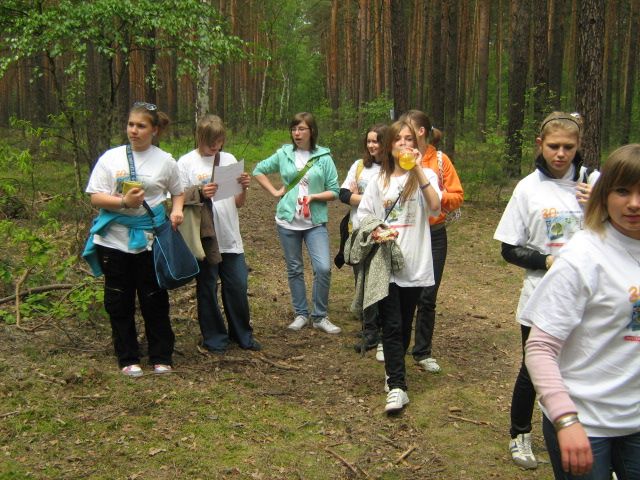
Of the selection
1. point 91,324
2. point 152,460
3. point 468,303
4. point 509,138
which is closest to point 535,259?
point 152,460

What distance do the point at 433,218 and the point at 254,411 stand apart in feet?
6.48

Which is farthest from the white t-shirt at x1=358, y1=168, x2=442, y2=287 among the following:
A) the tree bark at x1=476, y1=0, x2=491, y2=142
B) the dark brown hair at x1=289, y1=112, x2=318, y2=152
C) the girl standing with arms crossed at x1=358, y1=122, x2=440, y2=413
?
the tree bark at x1=476, y1=0, x2=491, y2=142

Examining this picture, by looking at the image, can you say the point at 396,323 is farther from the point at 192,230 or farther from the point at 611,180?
the point at 611,180

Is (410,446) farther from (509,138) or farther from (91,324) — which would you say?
(509,138)

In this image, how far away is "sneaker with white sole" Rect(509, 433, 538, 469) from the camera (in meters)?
3.87

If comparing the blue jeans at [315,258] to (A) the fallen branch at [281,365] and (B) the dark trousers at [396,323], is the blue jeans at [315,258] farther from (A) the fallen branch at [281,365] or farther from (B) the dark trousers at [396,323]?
(B) the dark trousers at [396,323]

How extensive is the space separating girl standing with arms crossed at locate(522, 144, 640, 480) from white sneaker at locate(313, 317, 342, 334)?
4158 millimetres

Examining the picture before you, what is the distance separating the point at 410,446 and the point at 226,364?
176 cm

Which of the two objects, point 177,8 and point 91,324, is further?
point 177,8

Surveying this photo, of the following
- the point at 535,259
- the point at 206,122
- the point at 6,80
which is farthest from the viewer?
the point at 6,80

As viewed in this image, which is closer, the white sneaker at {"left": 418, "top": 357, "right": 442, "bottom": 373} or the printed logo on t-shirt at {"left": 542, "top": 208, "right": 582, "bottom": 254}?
the printed logo on t-shirt at {"left": 542, "top": 208, "right": 582, "bottom": 254}

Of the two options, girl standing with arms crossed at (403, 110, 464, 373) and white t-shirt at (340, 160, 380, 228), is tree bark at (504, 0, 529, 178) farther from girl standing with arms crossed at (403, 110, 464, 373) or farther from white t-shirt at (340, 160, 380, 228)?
girl standing with arms crossed at (403, 110, 464, 373)

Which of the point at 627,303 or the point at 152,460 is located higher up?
the point at 627,303

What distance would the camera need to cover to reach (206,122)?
17.4 ft
